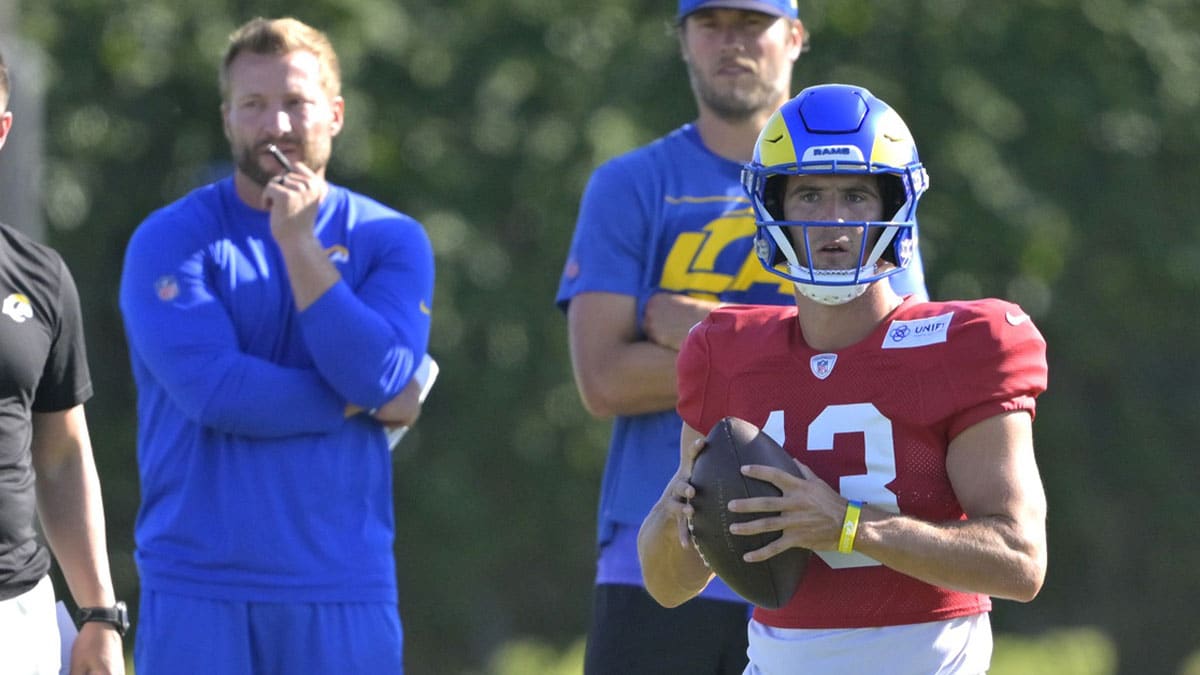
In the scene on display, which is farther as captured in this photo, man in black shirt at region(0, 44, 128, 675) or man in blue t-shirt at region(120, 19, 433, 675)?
man in blue t-shirt at region(120, 19, 433, 675)

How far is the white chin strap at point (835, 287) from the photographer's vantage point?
11.0 feet

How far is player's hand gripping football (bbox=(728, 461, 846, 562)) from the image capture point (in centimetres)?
312

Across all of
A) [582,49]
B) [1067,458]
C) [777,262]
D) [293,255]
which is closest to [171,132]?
[582,49]

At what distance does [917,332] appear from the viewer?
132 inches

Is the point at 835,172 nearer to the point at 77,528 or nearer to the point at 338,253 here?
the point at 338,253

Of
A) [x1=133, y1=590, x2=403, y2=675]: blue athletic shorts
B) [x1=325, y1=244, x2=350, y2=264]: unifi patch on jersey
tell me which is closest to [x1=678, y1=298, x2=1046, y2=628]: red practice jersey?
[x1=133, y1=590, x2=403, y2=675]: blue athletic shorts

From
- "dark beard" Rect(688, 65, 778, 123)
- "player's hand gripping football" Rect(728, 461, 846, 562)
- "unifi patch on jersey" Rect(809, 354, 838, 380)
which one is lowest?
"player's hand gripping football" Rect(728, 461, 846, 562)

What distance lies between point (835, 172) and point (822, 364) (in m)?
0.36

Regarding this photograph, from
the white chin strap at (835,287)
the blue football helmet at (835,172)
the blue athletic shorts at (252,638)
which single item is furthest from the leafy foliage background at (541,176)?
the white chin strap at (835,287)

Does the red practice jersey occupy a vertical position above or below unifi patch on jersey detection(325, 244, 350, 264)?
below

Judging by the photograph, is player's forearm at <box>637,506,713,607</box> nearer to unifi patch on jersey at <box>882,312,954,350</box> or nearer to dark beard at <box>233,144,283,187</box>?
unifi patch on jersey at <box>882,312,954,350</box>

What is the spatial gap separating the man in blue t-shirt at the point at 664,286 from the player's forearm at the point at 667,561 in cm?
75

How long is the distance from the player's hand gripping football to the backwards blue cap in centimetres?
184

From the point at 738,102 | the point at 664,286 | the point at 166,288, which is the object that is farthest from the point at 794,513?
the point at 166,288
